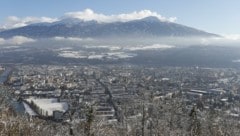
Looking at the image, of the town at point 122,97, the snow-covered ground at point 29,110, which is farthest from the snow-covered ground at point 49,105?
the snow-covered ground at point 29,110

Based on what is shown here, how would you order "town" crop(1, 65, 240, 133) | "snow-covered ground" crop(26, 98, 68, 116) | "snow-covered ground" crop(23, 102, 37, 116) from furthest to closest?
"snow-covered ground" crop(26, 98, 68, 116) < "snow-covered ground" crop(23, 102, 37, 116) < "town" crop(1, 65, 240, 133)

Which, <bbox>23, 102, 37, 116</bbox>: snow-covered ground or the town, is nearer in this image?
the town

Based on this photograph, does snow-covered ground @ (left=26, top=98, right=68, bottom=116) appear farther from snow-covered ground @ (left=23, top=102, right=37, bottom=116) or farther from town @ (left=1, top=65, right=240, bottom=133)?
snow-covered ground @ (left=23, top=102, right=37, bottom=116)

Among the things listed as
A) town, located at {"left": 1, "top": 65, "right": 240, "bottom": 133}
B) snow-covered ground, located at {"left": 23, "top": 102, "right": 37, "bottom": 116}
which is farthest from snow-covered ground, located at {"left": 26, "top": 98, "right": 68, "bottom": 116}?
snow-covered ground, located at {"left": 23, "top": 102, "right": 37, "bottom": 116}

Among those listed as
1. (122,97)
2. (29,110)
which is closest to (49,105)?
(29,110)

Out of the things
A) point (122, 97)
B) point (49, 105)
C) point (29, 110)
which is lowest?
point (49, 105)

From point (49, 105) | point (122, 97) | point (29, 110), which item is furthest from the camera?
point (122, 97)

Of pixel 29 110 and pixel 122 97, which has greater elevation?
pixel 29 110

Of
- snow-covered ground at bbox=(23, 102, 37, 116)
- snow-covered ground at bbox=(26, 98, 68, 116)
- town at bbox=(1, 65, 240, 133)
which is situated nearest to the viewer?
town at bbox=(1, 65, 240, 133)

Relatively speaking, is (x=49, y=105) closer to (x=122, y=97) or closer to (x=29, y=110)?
(x=29, y=110)
